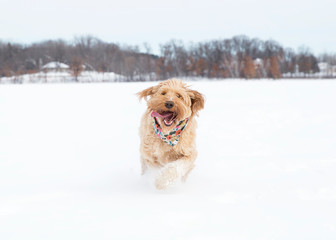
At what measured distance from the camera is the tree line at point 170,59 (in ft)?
181

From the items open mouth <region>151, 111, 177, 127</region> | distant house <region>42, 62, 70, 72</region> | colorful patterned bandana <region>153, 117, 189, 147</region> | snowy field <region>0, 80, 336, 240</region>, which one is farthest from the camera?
distant house <region>42, 62, 70, 72</region>

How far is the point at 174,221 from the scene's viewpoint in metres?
2.40

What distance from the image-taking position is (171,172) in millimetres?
3191

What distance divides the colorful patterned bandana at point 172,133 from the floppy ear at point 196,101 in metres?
0.18

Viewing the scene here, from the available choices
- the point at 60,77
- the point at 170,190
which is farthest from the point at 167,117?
the point at 60,77

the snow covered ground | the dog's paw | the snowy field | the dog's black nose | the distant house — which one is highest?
the distant house

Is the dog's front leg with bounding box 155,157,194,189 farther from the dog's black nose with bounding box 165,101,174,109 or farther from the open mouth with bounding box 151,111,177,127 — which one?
the dog's black nose with bounding box 165,101,174,109

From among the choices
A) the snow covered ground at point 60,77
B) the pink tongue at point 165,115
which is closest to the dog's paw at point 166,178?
the pink tongue at point 165,115

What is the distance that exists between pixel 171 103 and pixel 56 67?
→ 55566 millimetres

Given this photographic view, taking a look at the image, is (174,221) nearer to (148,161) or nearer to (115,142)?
(148,161)

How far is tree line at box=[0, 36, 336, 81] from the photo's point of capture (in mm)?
55094

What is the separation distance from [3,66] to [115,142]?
174ft

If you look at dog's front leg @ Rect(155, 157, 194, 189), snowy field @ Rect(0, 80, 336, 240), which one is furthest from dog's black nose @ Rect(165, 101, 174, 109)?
snowy field @ Rect(0, 80, 336, 240)

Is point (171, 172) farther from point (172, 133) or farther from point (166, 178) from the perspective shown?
point (172, 133)
